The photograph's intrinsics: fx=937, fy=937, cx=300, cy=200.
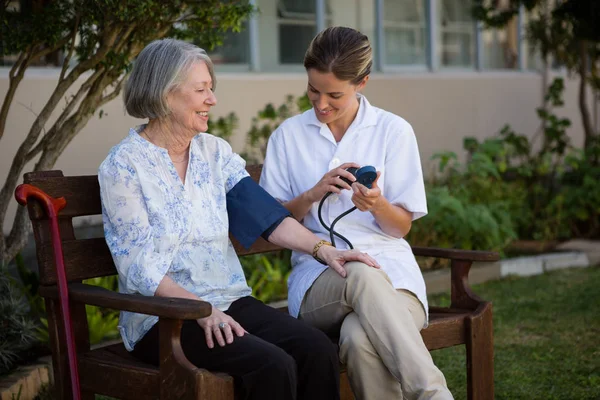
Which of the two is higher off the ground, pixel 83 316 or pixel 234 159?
pixel 234 159

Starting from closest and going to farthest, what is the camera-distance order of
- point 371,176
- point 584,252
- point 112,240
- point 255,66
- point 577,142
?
point 112,240, point 371,176, point 584,252, point 255,66, point 577,142

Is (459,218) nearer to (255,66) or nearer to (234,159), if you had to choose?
(255,66)

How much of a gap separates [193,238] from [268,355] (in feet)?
1.71

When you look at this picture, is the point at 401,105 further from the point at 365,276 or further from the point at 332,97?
the point at 365,276

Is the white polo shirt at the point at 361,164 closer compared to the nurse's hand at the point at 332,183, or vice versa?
the nurse's hand at the point at 332,183

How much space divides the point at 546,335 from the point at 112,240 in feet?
10.5

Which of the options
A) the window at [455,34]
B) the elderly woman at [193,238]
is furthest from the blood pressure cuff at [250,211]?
the window at [455,34]

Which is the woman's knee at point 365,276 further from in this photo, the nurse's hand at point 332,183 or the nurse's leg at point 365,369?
the nurse's hand at point 332,183

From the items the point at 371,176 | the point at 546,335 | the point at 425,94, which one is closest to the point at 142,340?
the point at 371,176

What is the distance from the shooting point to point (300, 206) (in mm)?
3584

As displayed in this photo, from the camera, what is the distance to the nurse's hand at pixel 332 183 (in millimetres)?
3412

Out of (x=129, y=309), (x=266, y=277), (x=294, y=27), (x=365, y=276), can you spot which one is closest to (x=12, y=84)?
(x=129, y=309)

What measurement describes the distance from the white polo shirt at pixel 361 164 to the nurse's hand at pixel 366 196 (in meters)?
0.20

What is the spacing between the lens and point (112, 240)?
313 cm
